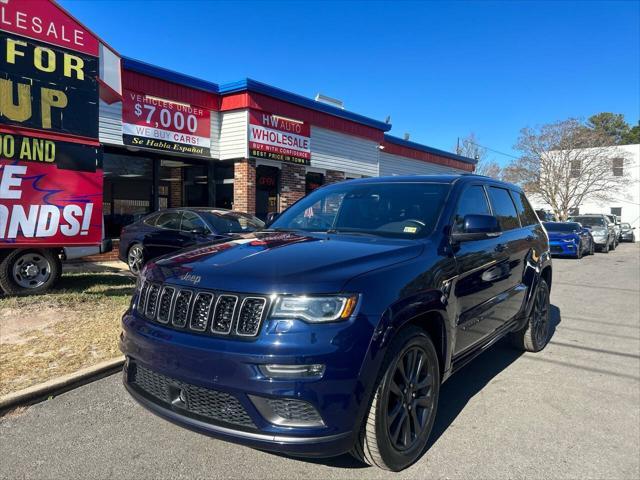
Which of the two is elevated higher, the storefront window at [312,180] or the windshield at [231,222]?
the storefront window at [312,180]

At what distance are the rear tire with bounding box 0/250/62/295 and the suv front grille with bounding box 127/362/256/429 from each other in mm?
5127

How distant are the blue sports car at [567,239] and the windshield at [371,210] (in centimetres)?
1570

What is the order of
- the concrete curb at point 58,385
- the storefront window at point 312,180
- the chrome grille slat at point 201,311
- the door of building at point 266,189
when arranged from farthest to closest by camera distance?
the storefront window at point 312,180 → the door of building at point 266,189 → the concrete curb at point 58,385 → the chrome grille slat at point 201,311

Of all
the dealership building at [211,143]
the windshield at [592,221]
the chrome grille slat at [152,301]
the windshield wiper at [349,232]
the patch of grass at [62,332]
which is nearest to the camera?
the chrome grille slat at [152,301]

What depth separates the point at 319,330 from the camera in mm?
2318

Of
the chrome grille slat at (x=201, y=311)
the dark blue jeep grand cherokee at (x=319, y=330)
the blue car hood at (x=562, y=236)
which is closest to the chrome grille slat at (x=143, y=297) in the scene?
the dark blue jeep grand cherokee at (x=319, y=330)

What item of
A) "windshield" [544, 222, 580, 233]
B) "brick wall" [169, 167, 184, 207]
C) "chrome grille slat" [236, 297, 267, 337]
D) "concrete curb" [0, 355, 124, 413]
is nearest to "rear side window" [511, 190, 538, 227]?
"chrome grille slat" [236, 297, 267, 337]

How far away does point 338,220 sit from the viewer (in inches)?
153

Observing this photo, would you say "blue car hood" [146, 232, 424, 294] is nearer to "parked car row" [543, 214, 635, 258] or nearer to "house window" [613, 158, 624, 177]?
"parked car row" [543, 214, 635, 258]

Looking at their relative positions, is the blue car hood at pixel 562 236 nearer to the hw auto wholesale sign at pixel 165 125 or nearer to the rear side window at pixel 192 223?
the hw auto wholesale sign at pixel 165 125

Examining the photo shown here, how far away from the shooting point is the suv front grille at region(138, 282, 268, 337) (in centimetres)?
239

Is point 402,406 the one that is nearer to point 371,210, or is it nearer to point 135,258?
point 371,210

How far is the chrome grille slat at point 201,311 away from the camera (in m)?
2.50


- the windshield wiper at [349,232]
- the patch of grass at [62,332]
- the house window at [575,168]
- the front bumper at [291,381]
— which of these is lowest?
the patch of grass at [62,332]
